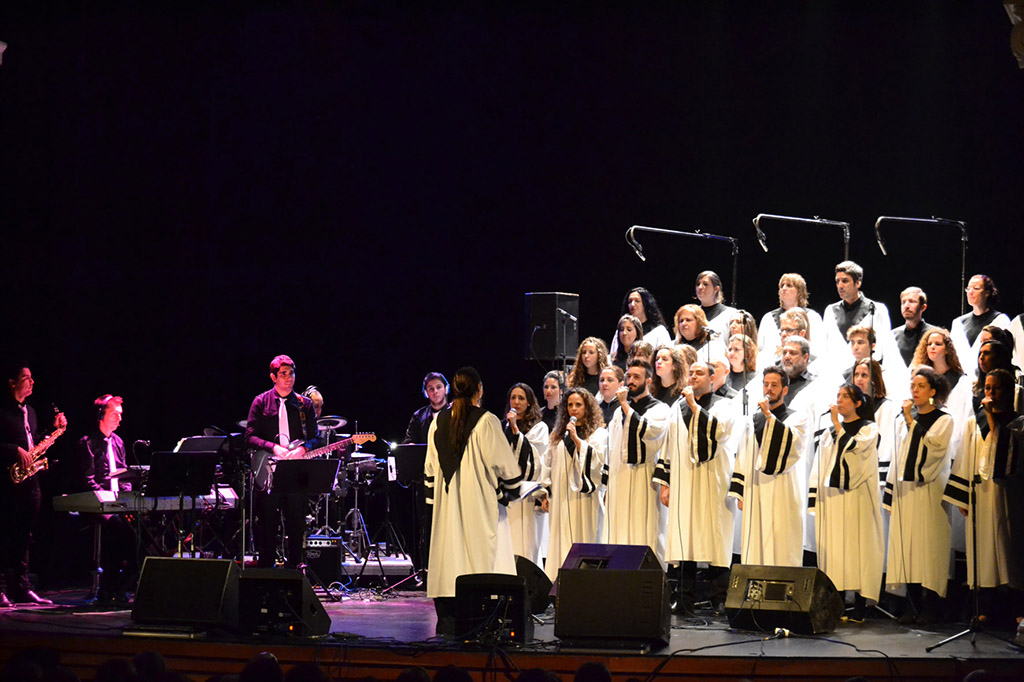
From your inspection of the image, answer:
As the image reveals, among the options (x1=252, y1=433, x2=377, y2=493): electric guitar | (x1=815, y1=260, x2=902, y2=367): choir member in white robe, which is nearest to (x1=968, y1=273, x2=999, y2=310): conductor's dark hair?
(x1=815, y1=260, x2=902, y2=367): choir member in white robe

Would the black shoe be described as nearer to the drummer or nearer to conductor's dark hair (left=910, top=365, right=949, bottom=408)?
the drummer

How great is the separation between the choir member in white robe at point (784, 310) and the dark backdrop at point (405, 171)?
6.86 feet

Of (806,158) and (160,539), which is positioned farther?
(806,158)

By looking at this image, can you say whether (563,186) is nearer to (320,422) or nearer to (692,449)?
(320,422)

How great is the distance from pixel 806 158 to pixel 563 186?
2.66m

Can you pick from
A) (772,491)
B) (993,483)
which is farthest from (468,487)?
(993,483)

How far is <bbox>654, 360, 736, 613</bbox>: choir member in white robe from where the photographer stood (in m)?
8.65

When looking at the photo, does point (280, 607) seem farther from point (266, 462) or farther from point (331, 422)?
point (331, 422)

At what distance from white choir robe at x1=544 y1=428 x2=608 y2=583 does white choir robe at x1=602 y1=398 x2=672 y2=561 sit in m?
0.17

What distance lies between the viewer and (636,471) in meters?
8.95

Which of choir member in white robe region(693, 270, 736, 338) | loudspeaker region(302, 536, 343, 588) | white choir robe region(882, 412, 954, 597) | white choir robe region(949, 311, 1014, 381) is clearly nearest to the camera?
white choir robe region(882, 412, 954, 597)

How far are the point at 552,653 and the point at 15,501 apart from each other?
4760mm

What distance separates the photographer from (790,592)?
23.9ft

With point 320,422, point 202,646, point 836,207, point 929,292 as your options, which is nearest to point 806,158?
point 836,207
